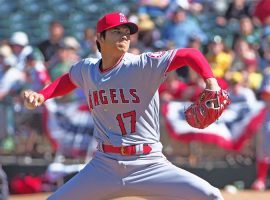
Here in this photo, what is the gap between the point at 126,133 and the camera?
5.21 meters

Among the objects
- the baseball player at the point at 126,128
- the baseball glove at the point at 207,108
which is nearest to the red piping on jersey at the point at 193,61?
the baseball player at the point at 126,128

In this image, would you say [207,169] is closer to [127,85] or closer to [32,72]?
[32,72]

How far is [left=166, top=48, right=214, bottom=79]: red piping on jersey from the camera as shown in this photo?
4.77 m

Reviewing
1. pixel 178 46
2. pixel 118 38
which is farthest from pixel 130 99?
pixel 178 46

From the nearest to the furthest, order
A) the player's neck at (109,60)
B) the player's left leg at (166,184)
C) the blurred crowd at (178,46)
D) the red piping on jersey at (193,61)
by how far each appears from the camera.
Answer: the red piping on jersey at (193,61) → the player's left leg at (166,184) → the player's neck at (109,60) → the blurred crowd at (178,46)

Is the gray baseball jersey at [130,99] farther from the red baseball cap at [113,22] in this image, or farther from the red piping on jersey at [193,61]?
the red baseball cap at [113,22]

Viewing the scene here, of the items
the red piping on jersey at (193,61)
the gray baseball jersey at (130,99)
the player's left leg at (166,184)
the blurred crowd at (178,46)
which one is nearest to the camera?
the red piping on jersey at (193,61)

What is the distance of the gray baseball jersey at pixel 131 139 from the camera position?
5039 millimetres

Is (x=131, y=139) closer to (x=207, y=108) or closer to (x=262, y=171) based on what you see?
(x=207, y=108)

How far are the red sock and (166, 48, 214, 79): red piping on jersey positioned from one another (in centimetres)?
561

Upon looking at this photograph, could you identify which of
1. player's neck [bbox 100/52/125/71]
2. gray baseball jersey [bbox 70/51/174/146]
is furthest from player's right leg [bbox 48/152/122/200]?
player's neck [bbox 100/52/125/71]

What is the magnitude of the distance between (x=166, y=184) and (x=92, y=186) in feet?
1.65

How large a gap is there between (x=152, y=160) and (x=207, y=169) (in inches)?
214

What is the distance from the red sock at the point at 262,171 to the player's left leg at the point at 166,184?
5.44m
